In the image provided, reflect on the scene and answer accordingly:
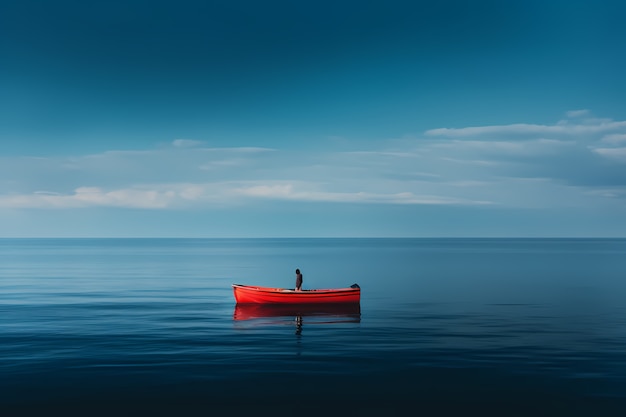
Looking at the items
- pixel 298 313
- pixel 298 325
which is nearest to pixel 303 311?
pixel 298 313

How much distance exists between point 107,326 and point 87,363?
1264 cm

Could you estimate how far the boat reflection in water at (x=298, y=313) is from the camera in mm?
43250

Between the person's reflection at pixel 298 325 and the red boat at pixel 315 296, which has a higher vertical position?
the red boat at pixel 315 296

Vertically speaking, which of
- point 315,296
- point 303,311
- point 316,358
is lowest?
point 316,358

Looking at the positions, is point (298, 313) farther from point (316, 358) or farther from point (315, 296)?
point (316, 358)

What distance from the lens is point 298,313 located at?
47.2m

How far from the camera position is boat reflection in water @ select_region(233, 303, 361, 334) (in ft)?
142

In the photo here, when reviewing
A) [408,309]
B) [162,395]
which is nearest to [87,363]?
[162,395]

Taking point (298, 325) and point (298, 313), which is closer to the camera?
point (298, 325)

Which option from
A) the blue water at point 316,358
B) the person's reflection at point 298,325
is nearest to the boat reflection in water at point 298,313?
the person's reflection at point 298,325

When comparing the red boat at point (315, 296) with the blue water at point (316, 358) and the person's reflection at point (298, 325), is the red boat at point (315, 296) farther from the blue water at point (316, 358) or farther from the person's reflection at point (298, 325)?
the person's reflection at point (298, 325)

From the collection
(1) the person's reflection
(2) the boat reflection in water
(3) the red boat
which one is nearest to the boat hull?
(2) the boat reflection in water

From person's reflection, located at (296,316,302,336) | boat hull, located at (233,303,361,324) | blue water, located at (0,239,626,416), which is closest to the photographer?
blue water, located at (0,239,626,416)

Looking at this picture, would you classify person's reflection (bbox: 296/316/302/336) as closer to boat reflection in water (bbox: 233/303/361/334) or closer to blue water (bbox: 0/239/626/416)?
boat reflection in water (bbox: 233/303/361/334)
